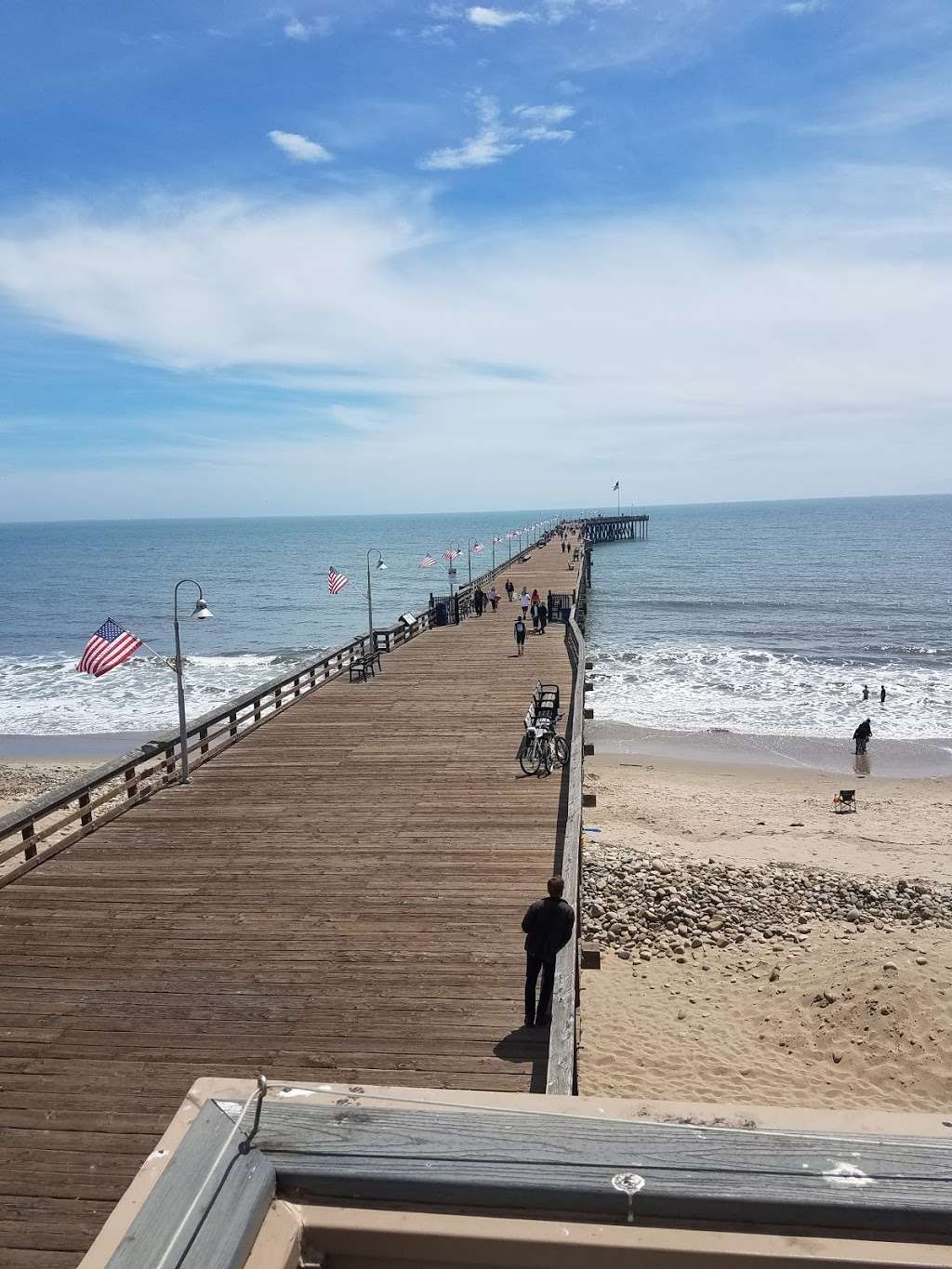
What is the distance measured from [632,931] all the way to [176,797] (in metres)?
7.82

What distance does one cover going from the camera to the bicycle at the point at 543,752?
1352 centimetres

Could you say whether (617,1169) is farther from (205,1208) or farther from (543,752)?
(543,752)

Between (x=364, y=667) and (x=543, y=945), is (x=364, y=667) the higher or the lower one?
the higher one

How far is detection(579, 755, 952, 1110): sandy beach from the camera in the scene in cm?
1169

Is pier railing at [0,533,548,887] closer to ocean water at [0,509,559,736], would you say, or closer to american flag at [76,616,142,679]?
american flag at [76,616,142,679]

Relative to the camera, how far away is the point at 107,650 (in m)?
13.8

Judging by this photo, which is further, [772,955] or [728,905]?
[728,905]

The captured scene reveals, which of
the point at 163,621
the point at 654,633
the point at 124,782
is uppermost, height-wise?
Answer: the point at 124,782

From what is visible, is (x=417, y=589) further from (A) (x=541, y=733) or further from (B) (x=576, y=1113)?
(B) (x=576, y=1113)

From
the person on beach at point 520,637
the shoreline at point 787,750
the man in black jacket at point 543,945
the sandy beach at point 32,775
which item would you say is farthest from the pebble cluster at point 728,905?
the sandy beach at point 32,775

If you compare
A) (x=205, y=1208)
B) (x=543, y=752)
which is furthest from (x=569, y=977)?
(x=543, y=752)

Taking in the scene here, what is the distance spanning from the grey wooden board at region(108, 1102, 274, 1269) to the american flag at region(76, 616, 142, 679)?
494 inches

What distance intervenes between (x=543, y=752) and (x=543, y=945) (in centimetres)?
662

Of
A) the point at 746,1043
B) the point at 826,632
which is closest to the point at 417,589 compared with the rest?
the point at 826,632
